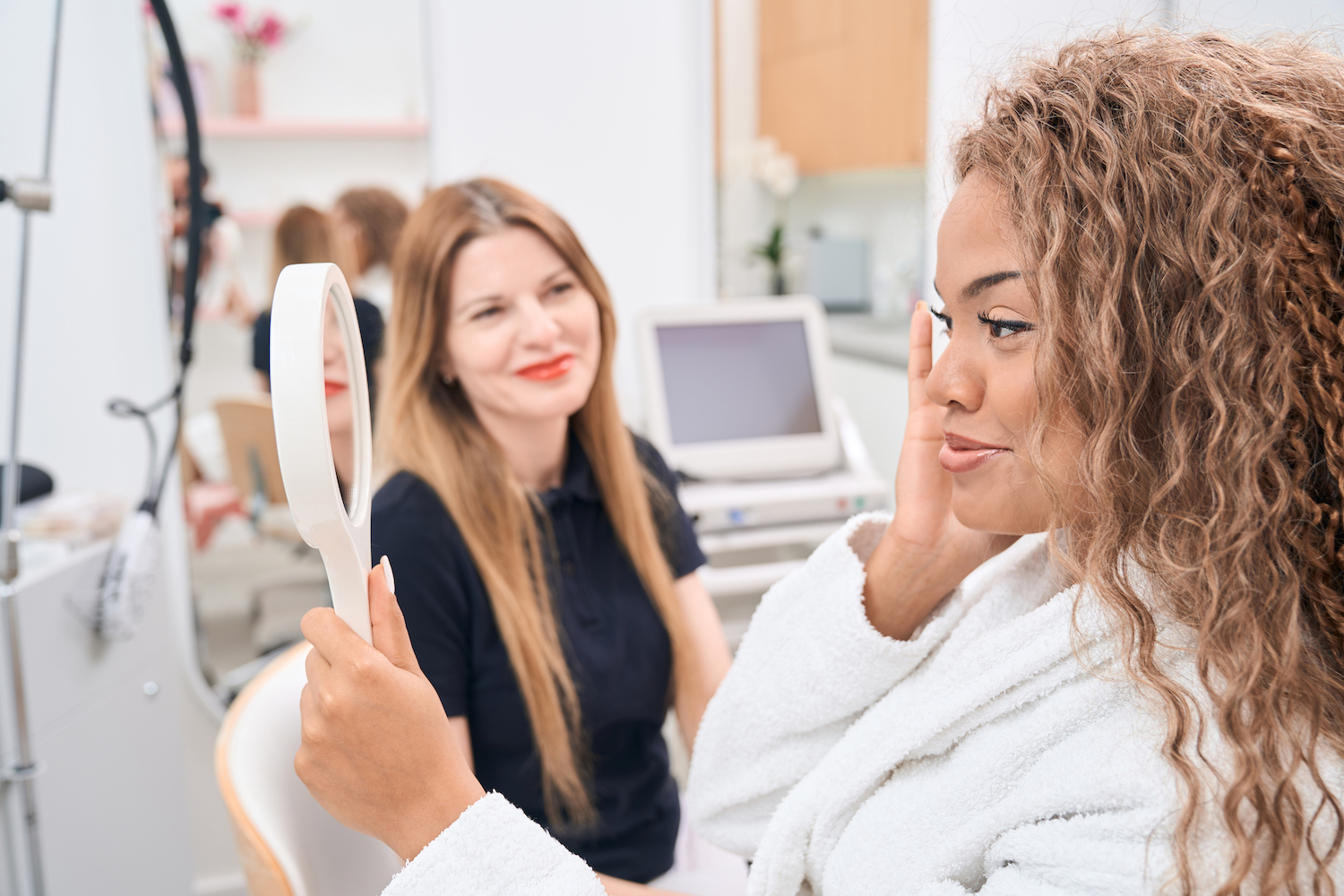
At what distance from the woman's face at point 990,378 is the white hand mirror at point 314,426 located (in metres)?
0.37

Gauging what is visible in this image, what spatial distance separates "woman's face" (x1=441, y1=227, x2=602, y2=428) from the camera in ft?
3.62

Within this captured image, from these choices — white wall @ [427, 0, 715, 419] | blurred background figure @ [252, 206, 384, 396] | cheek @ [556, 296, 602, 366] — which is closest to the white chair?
cheek @ [556, 296, 602, 366]

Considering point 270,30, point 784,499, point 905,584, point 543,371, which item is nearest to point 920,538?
point 905,584

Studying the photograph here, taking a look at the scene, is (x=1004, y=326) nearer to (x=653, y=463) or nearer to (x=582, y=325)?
(x=582, y=325)

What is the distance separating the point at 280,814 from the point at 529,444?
0.51m

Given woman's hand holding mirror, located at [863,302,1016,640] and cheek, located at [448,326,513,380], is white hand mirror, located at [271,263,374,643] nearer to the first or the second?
woman's hand holding mirror, located at [863,302,1016,640]

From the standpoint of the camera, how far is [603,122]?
2381 mm

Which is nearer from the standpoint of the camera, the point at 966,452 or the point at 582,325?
the point at 966,452

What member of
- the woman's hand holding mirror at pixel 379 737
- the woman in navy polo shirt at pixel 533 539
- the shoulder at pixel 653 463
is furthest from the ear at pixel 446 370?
the woman's hand holding mirror at pixel 379 737

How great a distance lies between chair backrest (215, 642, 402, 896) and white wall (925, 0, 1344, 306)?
0.74 m

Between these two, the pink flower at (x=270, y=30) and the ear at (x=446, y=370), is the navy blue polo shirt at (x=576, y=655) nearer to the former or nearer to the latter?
the ear at (x=446, y=370)

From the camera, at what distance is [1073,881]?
0.53 m

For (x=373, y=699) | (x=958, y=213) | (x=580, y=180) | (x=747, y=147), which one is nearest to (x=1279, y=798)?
(x=958, y=213)

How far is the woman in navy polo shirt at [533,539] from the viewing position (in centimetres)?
103
